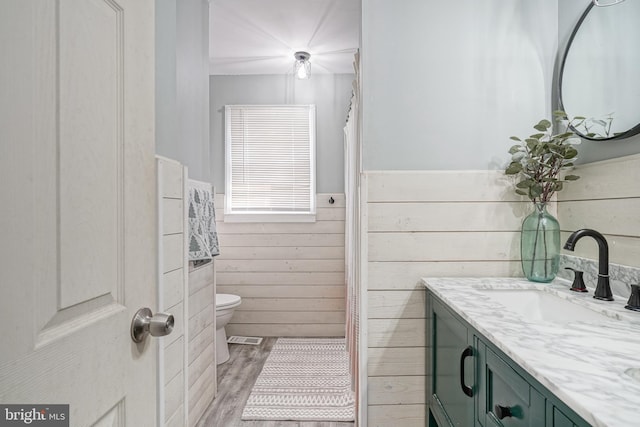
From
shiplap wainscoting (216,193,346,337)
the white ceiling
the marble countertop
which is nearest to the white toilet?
shiplap wainscoting (216,193,346,337)

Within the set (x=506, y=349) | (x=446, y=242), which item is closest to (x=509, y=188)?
(x=446, y=242)

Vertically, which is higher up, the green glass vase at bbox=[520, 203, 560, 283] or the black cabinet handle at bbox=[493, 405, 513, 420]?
the green glass vase at bbox=[520, 203, 560, 283]

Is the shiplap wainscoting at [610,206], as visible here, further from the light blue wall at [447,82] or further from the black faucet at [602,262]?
the light blue wall at [447,82]

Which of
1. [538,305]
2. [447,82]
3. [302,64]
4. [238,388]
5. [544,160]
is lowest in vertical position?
[238,388]

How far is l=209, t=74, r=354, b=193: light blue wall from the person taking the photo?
3.43m

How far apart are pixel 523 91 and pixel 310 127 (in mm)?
2022

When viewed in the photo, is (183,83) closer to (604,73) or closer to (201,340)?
(201,340)

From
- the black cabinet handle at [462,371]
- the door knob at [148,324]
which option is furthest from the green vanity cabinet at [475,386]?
the door knob at [148,324]

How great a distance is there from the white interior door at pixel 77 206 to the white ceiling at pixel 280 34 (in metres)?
1.79

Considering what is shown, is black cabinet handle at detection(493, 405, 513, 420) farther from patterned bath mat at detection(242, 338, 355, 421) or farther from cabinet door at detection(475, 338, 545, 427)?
patterned bath mat at detection(242, 338, 355, 421)

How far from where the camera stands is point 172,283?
159cm

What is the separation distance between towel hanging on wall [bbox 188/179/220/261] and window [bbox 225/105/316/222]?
3.86 ft

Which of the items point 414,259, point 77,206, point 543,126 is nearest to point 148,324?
point 77,206

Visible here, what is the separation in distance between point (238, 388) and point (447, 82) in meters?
2.23
